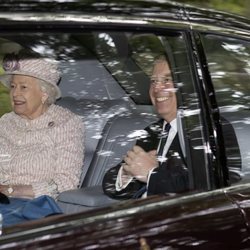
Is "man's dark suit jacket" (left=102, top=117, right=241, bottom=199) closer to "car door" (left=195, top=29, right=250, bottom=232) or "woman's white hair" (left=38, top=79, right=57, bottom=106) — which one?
"car door" (left=195, top=29, right=250, bottom=232)

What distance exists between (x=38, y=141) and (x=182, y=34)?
43.1 inches

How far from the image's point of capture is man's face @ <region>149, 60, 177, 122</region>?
2785 millimetres

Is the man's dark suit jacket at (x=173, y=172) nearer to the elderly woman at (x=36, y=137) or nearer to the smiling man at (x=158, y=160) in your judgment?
the smiling man at (x=158, y=160)

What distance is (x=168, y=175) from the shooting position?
2.71 meters

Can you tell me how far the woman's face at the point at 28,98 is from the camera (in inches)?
141

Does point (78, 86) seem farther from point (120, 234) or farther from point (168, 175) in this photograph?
point (120, 234)

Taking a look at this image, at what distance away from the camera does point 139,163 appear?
9.29 ft

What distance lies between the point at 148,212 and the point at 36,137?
1181 mm

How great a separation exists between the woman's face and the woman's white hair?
0.7 inches

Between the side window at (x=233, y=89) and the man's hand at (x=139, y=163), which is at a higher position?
the side window at (x=233, y=89)

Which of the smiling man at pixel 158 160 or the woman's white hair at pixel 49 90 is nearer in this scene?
the smiling man at pixel 158 160

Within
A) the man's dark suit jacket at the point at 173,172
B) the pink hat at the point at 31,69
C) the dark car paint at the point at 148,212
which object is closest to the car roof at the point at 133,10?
the dark car paint at the point at 148,212

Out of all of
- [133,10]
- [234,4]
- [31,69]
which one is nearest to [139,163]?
[133,10]

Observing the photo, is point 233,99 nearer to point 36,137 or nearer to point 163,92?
point 163,92
